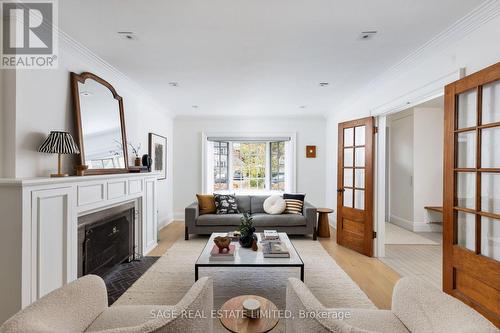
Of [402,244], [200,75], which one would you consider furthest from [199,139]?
[402,244]

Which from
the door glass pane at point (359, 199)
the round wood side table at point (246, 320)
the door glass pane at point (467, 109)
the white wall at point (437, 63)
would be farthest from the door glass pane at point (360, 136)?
the round wood side table at point (246, 320)

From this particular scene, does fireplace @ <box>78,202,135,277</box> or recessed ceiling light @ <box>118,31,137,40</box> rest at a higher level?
recessed ceiling light @ <box>118,31,137,40</box>

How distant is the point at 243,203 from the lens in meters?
4.96

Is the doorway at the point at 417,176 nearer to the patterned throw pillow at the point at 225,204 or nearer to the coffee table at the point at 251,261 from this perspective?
the coffee table at the point at 251,261

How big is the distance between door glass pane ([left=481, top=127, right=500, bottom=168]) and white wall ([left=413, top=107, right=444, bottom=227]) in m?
3.47

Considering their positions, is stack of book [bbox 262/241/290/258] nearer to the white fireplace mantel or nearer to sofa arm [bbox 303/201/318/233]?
sofa arm [bbox 303/201/318/233]

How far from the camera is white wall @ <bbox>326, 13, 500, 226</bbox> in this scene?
73.9 inches

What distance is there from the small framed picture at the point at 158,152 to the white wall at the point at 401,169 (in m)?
5.06

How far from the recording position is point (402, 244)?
4.12m

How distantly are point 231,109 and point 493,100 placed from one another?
12.8 ft

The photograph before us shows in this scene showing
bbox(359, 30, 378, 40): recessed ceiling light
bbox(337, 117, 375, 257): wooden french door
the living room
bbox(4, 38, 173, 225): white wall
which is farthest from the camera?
bbox(337, 117, 375, 257): wooden french door

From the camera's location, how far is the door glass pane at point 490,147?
1.80 metres

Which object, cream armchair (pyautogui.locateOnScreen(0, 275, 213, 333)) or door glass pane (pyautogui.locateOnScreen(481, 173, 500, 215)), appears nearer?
cream armchair (pyautogui.locateOnScreen(0, 275, 213, 333))

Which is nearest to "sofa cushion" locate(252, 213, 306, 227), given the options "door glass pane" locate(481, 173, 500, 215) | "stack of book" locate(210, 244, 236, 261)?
"stack of book" locate(210, 244, 236, 261)
